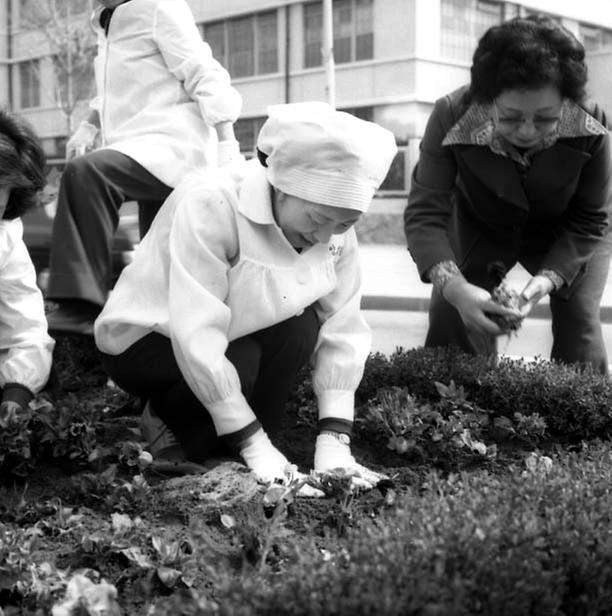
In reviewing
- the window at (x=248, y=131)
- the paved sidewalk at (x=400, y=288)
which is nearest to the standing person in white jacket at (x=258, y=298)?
the paved sidewalk at (x=400, y=288)

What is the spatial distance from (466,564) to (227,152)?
298 centimetres

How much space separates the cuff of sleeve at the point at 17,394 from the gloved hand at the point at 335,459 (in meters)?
0.99

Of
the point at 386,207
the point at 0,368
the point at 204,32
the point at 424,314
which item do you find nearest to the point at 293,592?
the point at 0,368

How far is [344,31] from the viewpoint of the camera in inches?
995

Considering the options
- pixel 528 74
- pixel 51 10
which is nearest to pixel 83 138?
pixel 528 74

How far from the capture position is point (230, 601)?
5.42 ft

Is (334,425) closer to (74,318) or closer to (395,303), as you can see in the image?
(74,318)

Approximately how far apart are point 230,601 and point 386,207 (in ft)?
73.2

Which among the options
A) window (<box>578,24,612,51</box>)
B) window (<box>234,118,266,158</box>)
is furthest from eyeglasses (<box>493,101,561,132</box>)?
window (<box>578,24,612,51</box>)

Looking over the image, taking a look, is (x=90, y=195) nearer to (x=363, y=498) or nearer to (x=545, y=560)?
(x=363, y=498)

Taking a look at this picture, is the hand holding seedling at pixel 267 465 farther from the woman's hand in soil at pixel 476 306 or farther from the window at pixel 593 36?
the window at pixel 593 36

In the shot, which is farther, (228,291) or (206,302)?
(228,291)

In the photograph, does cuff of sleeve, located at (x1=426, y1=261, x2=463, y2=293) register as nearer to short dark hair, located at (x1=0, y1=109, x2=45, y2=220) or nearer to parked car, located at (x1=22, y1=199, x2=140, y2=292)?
short dark hair, located at (x1=0, y1=109, x2=45, y2=220)

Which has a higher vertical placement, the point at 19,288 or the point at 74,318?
the point at 19,288
